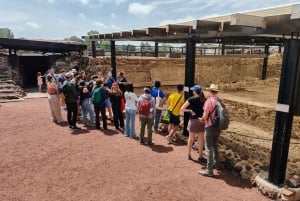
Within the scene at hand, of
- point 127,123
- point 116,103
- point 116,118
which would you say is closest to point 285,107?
point 127,123

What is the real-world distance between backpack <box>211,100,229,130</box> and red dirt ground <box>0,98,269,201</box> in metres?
1.10

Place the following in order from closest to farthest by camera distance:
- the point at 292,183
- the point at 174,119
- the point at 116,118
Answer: the point at 292,183
the point at 174,119
the point at 116,118

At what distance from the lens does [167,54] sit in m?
21.8

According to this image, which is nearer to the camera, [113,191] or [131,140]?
[113,191]

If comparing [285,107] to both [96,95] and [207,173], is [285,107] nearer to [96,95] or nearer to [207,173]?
[207,173]

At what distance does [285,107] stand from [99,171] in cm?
368

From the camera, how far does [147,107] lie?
20.8ft

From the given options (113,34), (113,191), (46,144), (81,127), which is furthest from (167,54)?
(113,191)

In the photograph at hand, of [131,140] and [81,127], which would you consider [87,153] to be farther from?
[81,127]

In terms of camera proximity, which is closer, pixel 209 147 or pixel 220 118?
pixel 220 118

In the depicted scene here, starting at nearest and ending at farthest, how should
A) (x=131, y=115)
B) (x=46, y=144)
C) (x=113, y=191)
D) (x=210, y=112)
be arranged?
1. (x=113, y=191)
2. (x=210, y=112)
3. (x=46, y=144)
4. (x=131, y=115)

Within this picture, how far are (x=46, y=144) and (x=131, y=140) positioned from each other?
2200mm

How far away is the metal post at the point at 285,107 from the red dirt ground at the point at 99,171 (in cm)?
58

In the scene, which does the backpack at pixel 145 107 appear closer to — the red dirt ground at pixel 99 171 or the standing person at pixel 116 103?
the red dirt ground at pixel 99 171
